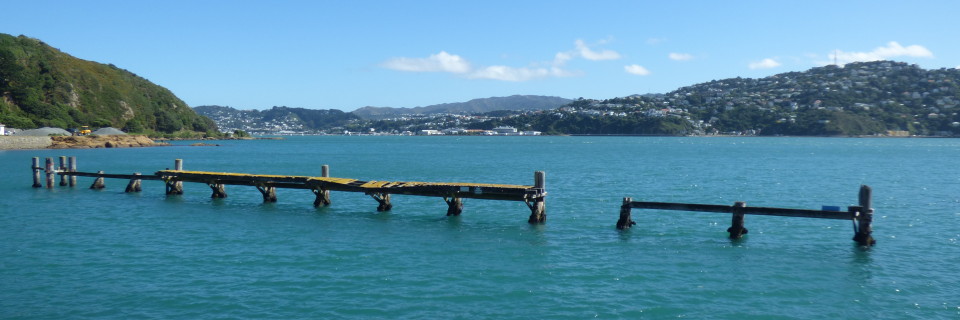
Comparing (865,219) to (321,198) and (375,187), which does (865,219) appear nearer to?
(375,187)

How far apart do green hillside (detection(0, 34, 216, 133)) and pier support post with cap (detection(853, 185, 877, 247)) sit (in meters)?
147

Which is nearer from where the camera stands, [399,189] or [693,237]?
[693,237]

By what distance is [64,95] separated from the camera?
160 meters

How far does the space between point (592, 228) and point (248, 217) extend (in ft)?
45.7

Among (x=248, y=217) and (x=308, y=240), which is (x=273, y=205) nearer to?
(x=248, y=217)

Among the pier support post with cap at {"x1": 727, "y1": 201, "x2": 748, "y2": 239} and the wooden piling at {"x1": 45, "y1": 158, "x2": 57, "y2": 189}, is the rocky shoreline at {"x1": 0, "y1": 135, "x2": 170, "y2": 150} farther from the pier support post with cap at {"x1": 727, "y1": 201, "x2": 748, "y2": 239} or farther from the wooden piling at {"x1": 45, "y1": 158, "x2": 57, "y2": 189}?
the pier support post with cap at {"x1": 727, "y1": 201, "x2": 748, "y2": 239}

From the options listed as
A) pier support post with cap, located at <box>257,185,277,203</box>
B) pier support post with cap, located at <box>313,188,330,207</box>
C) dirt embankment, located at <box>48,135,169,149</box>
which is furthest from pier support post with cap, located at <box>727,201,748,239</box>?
dirt embankment, located at <box>48,135,169,149</box>

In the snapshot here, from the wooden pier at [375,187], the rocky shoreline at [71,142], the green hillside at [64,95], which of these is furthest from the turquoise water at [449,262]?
the green hillside at [64,95]

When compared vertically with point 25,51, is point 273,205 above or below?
below

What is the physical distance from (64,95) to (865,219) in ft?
583

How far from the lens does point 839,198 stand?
3884cm

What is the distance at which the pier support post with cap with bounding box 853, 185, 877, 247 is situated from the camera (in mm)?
20812

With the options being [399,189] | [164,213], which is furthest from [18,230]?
[399,189]

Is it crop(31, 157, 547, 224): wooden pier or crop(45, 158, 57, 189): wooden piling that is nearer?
crop(31, 157, 547, 224): wooden pier
